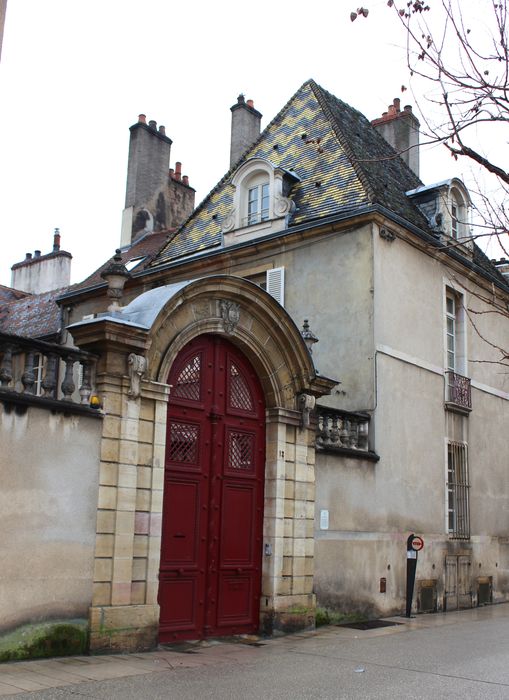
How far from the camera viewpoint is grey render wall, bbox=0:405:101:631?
7516mm

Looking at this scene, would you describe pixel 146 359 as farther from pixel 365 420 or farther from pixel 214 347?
pixel 365 420

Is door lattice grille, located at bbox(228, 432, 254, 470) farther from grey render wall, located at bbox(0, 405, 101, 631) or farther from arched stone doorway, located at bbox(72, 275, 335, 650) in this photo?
grey render wall, located at bbox(0, 405, 101, 631)

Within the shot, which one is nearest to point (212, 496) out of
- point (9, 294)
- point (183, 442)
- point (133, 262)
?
point (183, 442)

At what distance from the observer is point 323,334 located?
44.2 feet

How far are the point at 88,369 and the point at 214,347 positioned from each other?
2.03 metres

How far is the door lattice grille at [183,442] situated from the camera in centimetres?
952

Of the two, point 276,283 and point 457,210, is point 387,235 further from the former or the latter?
point 457,210

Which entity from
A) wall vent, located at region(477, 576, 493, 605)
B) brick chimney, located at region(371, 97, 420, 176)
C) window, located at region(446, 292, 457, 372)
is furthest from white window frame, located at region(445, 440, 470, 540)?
brick chimney, located at region(371, 97, 420, 176)

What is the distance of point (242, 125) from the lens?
20.2 metres

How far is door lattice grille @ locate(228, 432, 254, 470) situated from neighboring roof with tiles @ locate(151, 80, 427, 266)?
473 cm

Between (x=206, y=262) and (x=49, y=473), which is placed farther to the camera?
(x=206, y=262)

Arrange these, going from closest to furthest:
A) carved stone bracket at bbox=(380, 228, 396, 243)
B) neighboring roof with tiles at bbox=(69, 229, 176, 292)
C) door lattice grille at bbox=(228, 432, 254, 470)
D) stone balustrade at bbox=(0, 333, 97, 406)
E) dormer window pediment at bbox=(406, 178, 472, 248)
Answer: stone balustrade at bbox=(0, 333, 97, 406), door lattice grille at bbox=(228, 432, 254, 470), carved stone bracket at bbox=(380, 228, 396, 243), dormer window pediment at bbox=(406, 178, 472, 248), neighboring roof with tiles at bbox=(69, 229, 176, 292)

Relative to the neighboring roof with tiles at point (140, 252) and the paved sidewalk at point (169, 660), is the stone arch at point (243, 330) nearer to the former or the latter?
the paved sidewalk at point (169, 660)

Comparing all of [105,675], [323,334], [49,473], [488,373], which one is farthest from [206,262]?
[105,675]
